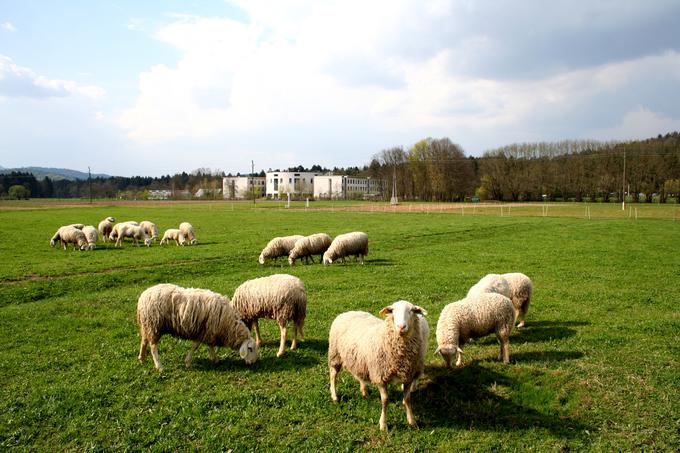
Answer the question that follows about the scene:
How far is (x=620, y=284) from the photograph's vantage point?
16359mm

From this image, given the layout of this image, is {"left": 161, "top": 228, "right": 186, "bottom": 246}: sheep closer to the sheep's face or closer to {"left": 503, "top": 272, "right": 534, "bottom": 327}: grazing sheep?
the sheep's face

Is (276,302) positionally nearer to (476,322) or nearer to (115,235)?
(476,322)

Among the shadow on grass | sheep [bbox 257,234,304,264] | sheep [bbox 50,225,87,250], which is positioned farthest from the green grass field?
sheep [bbox 50,225,87,250]

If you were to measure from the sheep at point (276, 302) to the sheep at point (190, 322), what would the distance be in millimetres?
942

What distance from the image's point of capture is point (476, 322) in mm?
9281

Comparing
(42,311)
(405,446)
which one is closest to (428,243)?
(42,311)

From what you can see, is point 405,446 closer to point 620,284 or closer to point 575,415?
point 575,415

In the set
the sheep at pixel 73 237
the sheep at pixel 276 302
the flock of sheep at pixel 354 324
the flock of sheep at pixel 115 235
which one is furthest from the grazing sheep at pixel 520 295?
the sheep at pixel 73 237

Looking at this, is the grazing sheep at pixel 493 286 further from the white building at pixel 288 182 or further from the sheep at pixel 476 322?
the white building at pixel 288 182

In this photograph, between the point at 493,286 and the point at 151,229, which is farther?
the point at 151,229

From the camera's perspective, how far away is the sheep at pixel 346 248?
21766 millimetres

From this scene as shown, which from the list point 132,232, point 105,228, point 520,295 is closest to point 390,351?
point 520,295

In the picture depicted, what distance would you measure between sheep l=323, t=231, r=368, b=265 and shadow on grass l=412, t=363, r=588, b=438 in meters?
13.5

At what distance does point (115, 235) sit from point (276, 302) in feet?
86.1
